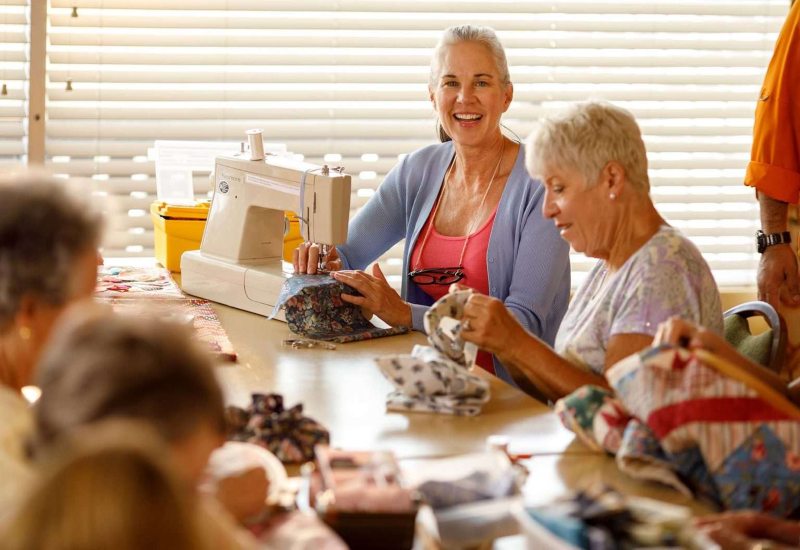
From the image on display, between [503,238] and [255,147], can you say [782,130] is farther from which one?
[255,147]

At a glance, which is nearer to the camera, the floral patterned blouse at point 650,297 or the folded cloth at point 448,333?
the floral patterned blouse at point 650,297

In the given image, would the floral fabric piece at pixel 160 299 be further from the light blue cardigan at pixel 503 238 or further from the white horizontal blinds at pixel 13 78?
the white horizontal blinds at pixel 13 78

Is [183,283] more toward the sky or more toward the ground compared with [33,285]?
more toward the ground

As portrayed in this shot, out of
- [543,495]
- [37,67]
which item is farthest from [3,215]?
[37,67]

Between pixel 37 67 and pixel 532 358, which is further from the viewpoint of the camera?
pixel 37 67

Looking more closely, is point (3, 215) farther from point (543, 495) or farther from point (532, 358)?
point (532, 358)

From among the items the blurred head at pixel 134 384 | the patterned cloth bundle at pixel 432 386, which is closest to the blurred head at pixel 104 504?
the blurred head at pixel 134 384

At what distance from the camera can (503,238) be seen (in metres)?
3.19

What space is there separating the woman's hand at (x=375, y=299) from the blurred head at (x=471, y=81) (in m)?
0.61

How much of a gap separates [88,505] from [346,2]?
374 centimetres

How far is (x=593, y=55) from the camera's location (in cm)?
447

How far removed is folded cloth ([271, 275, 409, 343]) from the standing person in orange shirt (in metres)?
1.33

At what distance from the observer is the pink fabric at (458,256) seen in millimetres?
3232

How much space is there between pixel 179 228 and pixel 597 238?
1660mm
